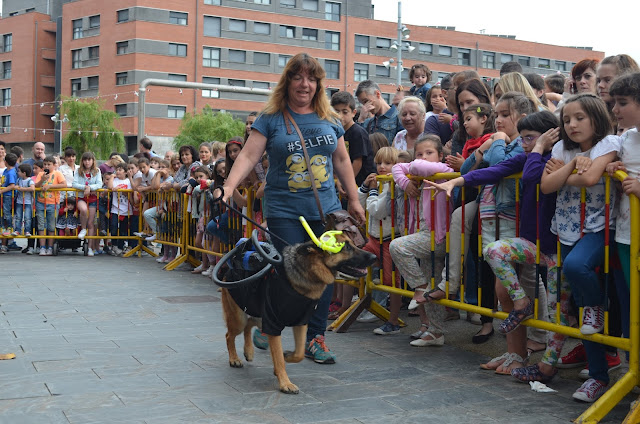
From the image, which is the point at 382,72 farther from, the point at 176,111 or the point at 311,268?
the point at 311,268

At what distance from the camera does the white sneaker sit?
770 cm

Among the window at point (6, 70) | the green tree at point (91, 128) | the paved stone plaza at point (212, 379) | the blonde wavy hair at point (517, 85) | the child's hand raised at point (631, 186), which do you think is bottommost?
the paved stone plaza at point (212, 379)

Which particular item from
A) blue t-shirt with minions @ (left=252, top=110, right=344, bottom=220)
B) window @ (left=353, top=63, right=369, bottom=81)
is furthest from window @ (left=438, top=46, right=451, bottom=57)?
blue t-shirt with minions @ (left=252, top=110, right=344, bottom=220)

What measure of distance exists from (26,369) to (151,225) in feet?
29.4

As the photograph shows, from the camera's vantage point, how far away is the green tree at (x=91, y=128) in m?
60.2

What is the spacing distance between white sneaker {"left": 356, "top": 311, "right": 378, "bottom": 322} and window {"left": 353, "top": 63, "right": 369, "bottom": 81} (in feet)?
224

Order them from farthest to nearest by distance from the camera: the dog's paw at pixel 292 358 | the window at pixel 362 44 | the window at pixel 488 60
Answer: the window at pixel 488 60 < the window at pixel 362 44 < the dog's paw at pixel 292 358

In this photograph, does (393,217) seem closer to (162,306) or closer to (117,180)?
(162,306)

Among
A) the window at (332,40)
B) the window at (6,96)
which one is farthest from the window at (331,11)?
the window at (6,96)

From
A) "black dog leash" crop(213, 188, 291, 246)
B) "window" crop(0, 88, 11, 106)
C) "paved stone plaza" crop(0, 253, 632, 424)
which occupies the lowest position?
"paved stone plaza" crop(0, 253, 632, 424)

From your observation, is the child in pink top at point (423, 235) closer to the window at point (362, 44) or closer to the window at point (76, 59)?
the window at point (76, 59)

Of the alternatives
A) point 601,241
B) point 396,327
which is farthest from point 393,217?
point 601,241

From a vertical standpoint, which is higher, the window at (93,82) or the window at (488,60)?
the window at (488,60)

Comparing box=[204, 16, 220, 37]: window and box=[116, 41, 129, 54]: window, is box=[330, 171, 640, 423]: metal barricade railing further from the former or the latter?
box=[204, 16, 220, 37]: window
